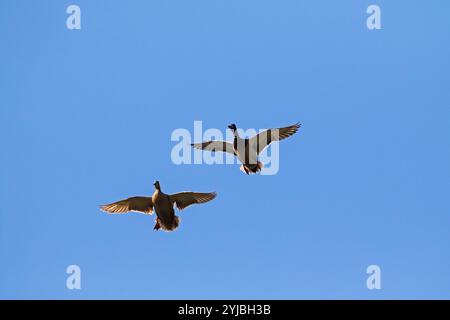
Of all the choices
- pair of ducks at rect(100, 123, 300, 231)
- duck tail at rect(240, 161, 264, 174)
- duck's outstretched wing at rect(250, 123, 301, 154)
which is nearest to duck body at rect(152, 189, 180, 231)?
pair of ducks at rect(100, 123, 300, 231)

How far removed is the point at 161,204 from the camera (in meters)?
20.6

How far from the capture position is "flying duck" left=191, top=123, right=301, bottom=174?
69.5 ft

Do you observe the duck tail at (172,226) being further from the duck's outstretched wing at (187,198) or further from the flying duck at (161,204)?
the duck's outstretched wing at (187,198)

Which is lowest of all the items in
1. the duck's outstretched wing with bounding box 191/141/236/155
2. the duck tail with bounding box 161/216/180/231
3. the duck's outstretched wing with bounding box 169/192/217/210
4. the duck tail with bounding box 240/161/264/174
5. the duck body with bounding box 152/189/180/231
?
the duck tail with bounding box 161/216/180/231

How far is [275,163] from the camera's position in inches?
840

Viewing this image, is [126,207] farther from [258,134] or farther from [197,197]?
[258,134]

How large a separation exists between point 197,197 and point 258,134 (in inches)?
95.5

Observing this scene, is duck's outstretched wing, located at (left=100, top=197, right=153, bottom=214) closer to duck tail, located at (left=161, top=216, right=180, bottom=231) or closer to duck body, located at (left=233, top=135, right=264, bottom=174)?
duck tail, located at (left=161, top=216, right=180, bottom=231)

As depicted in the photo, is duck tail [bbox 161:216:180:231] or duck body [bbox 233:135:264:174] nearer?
duck tail [bbox 161:216:180:231]

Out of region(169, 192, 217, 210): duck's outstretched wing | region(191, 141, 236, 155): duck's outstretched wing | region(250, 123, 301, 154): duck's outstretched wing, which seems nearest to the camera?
region(169, 192, 217, 210): duck's outstretched wing

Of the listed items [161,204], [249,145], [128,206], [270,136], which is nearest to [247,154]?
[249,145]
